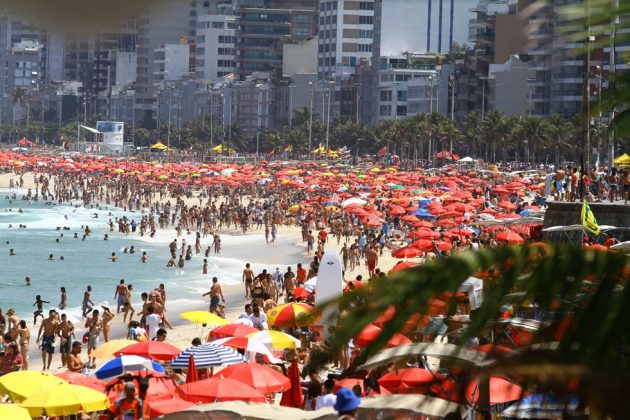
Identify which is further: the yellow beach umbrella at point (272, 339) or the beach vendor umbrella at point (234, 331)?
the beach vendor umbrella at point (234, 331)

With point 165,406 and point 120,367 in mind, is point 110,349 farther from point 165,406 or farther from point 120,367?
point 165,406

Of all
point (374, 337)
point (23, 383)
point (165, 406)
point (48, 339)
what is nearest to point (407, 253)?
point (48, 339)

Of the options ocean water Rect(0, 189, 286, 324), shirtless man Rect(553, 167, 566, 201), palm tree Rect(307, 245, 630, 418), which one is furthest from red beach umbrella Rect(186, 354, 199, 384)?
shirtless man Rect(553, 167, 566, 201)

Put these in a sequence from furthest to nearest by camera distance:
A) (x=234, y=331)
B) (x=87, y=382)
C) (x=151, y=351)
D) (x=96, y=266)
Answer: (x=96, y=266), (x=234, y=331), (x=151, y=351), (x=87, y=382)

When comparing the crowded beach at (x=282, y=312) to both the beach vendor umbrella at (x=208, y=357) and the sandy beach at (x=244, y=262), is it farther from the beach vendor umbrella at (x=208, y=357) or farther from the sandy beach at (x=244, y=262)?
the sandy beach at (x=244, y=262)

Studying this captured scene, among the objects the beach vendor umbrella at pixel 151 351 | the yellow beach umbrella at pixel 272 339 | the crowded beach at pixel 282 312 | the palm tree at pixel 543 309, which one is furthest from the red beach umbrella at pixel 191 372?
the palm tree at pixel 543 309

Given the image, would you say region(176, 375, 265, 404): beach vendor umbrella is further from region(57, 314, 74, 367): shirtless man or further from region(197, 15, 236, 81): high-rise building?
region(197, 15, 236, 81): high-rise building

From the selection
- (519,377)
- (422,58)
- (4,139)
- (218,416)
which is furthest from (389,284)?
(4,139)
